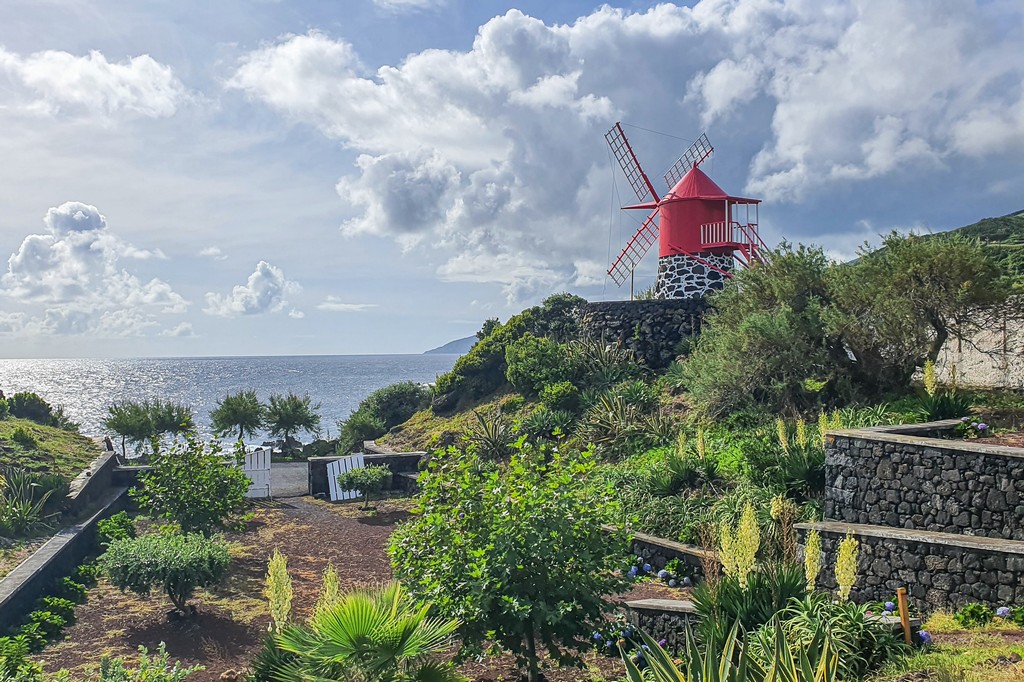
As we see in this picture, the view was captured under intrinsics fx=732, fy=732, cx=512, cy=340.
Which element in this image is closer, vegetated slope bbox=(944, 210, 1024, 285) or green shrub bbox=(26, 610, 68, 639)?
green shrub bbox=(26, 610, 68, 639)

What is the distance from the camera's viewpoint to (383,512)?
15828mm

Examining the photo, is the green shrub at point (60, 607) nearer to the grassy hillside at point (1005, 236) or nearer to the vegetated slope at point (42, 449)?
the vegetated slope at point (42, 449)

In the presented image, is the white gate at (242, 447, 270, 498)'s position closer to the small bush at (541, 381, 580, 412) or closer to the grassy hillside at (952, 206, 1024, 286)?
the small bush at (541, 381, 580, 412)

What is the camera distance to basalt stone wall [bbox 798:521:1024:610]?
24.5ft

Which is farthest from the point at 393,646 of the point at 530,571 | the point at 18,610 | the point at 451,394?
the point at 451,394

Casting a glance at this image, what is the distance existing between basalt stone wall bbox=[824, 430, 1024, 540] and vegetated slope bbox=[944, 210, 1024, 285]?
7.24 meters

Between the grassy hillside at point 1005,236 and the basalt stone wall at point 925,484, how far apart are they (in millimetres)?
7328

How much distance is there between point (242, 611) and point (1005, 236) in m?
24.8

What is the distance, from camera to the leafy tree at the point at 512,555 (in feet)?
18.2

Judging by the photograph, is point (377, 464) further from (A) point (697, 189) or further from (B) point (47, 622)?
(A) point (697, 189)

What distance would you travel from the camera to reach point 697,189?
23.5 metres

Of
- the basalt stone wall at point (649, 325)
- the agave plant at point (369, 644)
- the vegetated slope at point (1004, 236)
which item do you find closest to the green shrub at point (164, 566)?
the agave plant at point (369, 644)

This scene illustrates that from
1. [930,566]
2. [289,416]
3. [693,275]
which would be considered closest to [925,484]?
[930,566]

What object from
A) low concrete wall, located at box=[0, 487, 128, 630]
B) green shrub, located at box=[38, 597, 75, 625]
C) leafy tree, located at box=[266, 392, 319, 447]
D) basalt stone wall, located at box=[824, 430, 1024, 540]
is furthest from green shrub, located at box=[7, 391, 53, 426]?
basalt stone wall, located at box=[824, 430, 1024, 540]
